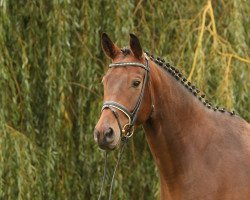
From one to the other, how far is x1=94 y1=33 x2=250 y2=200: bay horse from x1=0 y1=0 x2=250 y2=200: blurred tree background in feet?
5.85

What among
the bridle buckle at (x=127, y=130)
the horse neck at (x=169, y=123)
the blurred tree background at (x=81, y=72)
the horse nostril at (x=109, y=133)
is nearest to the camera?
the horse nostril at (x=109, y=133)

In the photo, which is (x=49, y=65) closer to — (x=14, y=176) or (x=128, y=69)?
(x=14, y=176)

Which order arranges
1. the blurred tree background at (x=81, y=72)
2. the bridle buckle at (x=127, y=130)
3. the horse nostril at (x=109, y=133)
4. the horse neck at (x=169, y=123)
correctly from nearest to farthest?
the horse nostril at (x=109, y=133), the bridle buckle at (x=127, y=130), the horse neck at (x=169, y=123), the blurred tree background at (x=81, y=72)

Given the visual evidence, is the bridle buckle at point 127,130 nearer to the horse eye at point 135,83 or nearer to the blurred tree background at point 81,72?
the horse eye at point 135,83

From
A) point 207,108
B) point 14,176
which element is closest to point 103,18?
point 14,176

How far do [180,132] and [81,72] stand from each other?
2.37m

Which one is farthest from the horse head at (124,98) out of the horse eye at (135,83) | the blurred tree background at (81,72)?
the blurred tree background at (81,72)

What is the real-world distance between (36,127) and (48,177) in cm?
48

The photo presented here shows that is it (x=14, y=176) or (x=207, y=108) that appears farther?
(x=14, y=176)

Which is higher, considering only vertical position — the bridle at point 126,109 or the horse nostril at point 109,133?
the bridle at point 126,109

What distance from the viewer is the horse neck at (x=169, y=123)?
12.7 ft

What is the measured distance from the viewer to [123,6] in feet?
20.2

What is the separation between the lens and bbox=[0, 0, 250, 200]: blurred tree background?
5.90 metres

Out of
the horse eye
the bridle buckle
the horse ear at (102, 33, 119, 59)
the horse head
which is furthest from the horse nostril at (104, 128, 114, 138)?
the horse ear at (102, 33, 119, 59)
